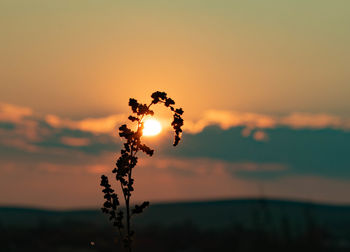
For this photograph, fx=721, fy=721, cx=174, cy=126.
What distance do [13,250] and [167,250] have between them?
705 inches

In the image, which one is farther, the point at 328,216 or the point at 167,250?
the point at 328,216

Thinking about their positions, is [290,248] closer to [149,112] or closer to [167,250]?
[167,250]

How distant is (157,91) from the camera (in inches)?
428

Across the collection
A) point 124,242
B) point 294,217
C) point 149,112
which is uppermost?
point 294,217

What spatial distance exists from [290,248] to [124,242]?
7892cm

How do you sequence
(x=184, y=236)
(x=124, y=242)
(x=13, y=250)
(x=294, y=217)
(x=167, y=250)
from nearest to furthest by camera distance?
1. (x=124, y=242)
2. (x=13, y=250)
3. (x=167, y=250)
4. (x=184, y=236)
5. (x=294, y=217)

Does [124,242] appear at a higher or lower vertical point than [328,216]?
lower

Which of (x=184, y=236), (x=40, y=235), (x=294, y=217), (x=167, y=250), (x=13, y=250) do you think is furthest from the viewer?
(x=294, y=217)

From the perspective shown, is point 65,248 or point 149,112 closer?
point 149,112

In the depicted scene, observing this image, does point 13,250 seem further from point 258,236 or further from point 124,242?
point 124,242

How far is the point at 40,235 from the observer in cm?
9212

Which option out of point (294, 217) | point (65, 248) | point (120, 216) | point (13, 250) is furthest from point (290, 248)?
point (294, 217)

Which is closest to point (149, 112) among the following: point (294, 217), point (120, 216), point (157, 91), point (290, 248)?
point (157, 91)

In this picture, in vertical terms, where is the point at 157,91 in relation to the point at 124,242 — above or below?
above
